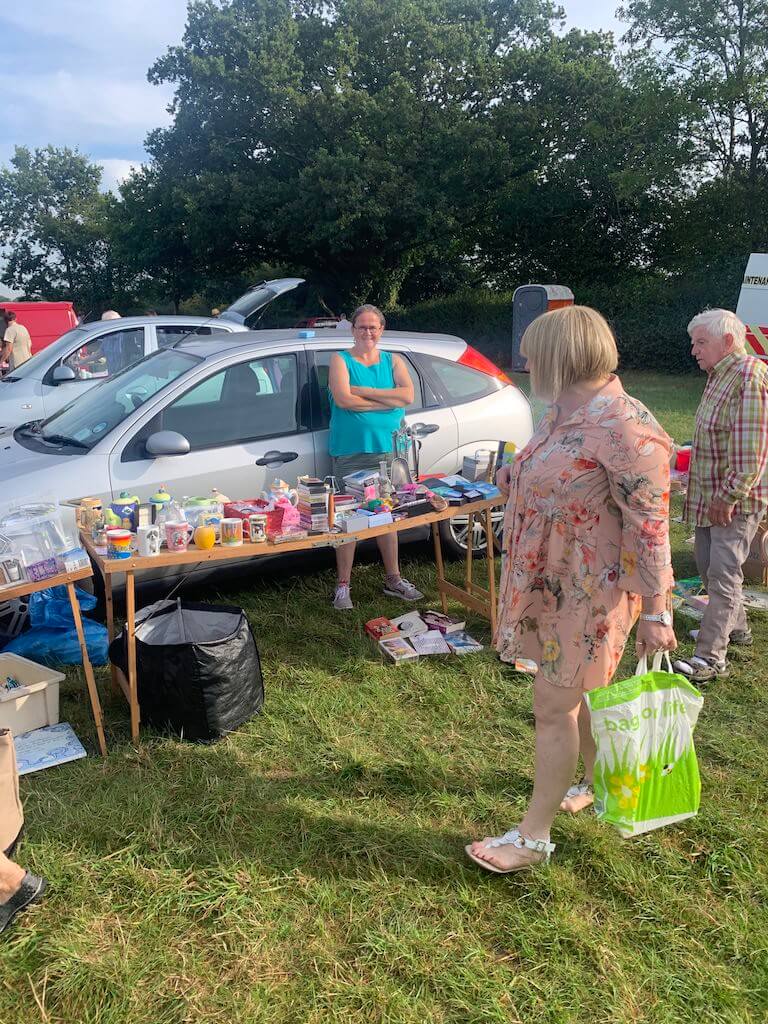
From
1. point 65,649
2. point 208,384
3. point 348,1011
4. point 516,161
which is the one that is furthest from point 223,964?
point 516,161

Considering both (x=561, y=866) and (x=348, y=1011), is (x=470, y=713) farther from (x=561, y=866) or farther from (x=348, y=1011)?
(x=348, y=1011)

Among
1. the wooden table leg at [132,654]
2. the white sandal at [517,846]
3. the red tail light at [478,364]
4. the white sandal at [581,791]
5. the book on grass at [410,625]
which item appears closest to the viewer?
the white sandal at [517,846]

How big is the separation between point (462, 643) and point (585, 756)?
1.54m

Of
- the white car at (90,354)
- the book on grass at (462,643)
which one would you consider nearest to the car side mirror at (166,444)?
the book on grass at (462,643)

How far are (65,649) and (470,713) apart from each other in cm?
215

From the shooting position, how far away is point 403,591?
4.95m

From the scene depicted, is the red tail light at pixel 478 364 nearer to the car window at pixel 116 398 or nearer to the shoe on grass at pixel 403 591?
the shoe on grass at pixel 403 591

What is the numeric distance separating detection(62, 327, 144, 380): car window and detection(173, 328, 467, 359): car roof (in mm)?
3348

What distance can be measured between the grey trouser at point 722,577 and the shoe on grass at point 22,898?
3.17 m

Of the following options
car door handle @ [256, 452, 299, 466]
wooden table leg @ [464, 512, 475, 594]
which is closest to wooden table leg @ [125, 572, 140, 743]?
car door handle @ [256, 452, 299, 466]

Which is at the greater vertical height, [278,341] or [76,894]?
[278,341]

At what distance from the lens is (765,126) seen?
20.5 metres

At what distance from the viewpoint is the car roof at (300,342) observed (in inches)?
192

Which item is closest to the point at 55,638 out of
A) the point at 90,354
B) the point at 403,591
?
the point at 403,591
